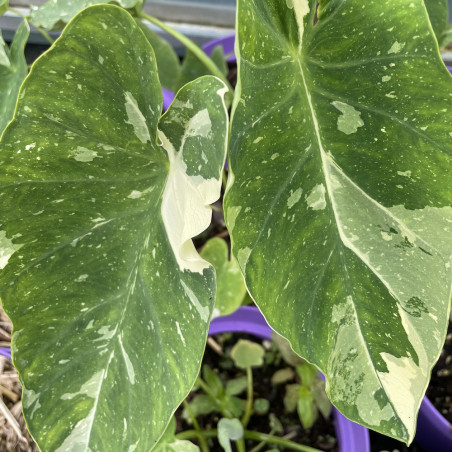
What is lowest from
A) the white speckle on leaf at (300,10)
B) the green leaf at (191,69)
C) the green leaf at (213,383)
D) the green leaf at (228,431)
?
the green leaf at (213,383)

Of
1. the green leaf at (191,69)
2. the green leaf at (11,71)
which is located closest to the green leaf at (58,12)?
the green leaf at (11,71)

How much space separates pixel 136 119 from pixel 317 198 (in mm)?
208

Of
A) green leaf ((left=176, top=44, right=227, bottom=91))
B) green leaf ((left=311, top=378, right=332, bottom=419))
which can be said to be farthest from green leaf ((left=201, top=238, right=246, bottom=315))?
green leaf ((left=176, top=44, right=227, bottom=91))

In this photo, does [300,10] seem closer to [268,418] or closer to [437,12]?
[437,12]

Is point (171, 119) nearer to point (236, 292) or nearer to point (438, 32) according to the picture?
point (236, 292)

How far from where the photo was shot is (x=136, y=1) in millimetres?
655

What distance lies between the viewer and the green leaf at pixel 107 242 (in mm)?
488

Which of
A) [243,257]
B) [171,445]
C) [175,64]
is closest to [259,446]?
[171,445]

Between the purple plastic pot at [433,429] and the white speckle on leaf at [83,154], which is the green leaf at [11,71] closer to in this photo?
the white speckle on leaf at [83,154]

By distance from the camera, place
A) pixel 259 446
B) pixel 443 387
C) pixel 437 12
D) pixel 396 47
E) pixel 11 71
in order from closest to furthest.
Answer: pixel 396 47
pixel 11 71
pixel 437 12
pixel 259 446
pixel 443 387

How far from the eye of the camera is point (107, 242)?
57 centimetres

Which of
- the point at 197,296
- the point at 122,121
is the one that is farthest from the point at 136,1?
the point at 197,296

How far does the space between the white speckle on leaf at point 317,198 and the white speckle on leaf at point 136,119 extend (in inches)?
7.3

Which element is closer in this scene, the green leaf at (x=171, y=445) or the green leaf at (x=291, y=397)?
the green leaf at (x=171, y=445)
